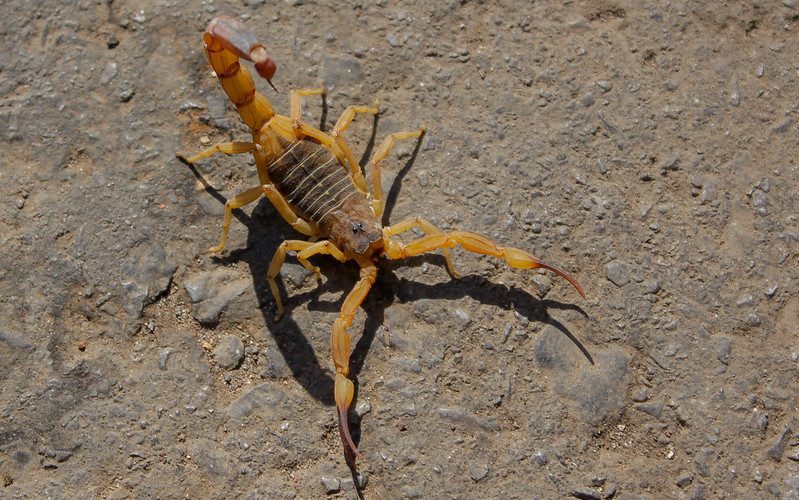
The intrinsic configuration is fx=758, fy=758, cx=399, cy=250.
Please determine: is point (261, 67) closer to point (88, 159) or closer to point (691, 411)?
point (88, 159)

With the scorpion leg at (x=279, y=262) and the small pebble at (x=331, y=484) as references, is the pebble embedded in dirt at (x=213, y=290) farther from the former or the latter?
the small pebble at (x=331, y=484)

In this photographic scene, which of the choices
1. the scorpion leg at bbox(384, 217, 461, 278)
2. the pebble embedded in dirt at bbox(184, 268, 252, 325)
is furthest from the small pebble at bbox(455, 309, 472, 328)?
the pebble embedded in dirt at bbox(184, 268, 252, 325)

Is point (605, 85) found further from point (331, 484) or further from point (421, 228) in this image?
point (331, 484)

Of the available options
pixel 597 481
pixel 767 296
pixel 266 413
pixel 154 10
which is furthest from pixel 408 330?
pixel 154 10

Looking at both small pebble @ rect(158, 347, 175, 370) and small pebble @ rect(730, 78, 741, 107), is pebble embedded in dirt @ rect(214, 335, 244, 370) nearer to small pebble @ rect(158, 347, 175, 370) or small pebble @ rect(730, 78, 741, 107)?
small pebble @ rect(158, 347, 175, 370)

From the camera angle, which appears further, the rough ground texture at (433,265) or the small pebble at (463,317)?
the small pebble at (463,317)

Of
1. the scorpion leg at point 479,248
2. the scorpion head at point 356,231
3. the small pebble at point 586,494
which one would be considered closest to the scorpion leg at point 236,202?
the scorpion head at point 356,231

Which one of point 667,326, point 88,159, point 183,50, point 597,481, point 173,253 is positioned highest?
point 183,50

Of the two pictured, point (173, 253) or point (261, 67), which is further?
point (173, 253)
